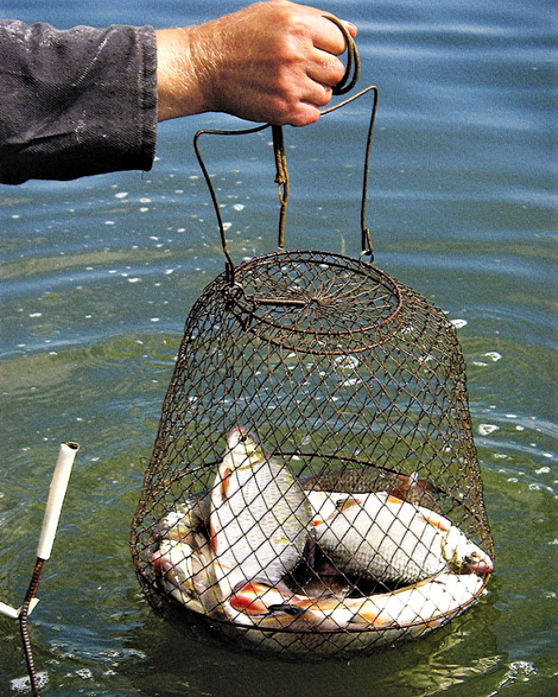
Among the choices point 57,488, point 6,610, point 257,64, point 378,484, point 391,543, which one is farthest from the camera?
point 378,484

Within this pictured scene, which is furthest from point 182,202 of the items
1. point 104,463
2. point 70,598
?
point 70,598

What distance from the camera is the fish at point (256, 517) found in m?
3.19

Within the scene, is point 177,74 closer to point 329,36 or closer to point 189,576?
point 329,36

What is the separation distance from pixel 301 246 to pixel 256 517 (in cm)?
293

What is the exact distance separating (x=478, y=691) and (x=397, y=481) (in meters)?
0.79

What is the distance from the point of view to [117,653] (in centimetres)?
348

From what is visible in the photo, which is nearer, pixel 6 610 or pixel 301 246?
pixel 6 610

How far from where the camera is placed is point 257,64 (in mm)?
2658

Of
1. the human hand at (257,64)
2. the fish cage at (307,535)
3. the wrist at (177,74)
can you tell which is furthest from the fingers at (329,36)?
the fish cage at (307,535)

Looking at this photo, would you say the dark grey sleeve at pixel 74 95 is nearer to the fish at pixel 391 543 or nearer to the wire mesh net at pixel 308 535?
the wire mesh net at pixel 308 535

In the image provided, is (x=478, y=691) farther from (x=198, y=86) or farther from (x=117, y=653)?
(x=198, y=86)

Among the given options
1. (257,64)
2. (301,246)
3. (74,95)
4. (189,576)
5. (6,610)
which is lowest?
(301,246)

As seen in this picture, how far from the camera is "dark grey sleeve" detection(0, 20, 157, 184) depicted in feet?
8.54

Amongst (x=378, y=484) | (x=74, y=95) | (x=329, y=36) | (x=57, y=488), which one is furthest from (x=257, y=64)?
(x=378, y=484)
